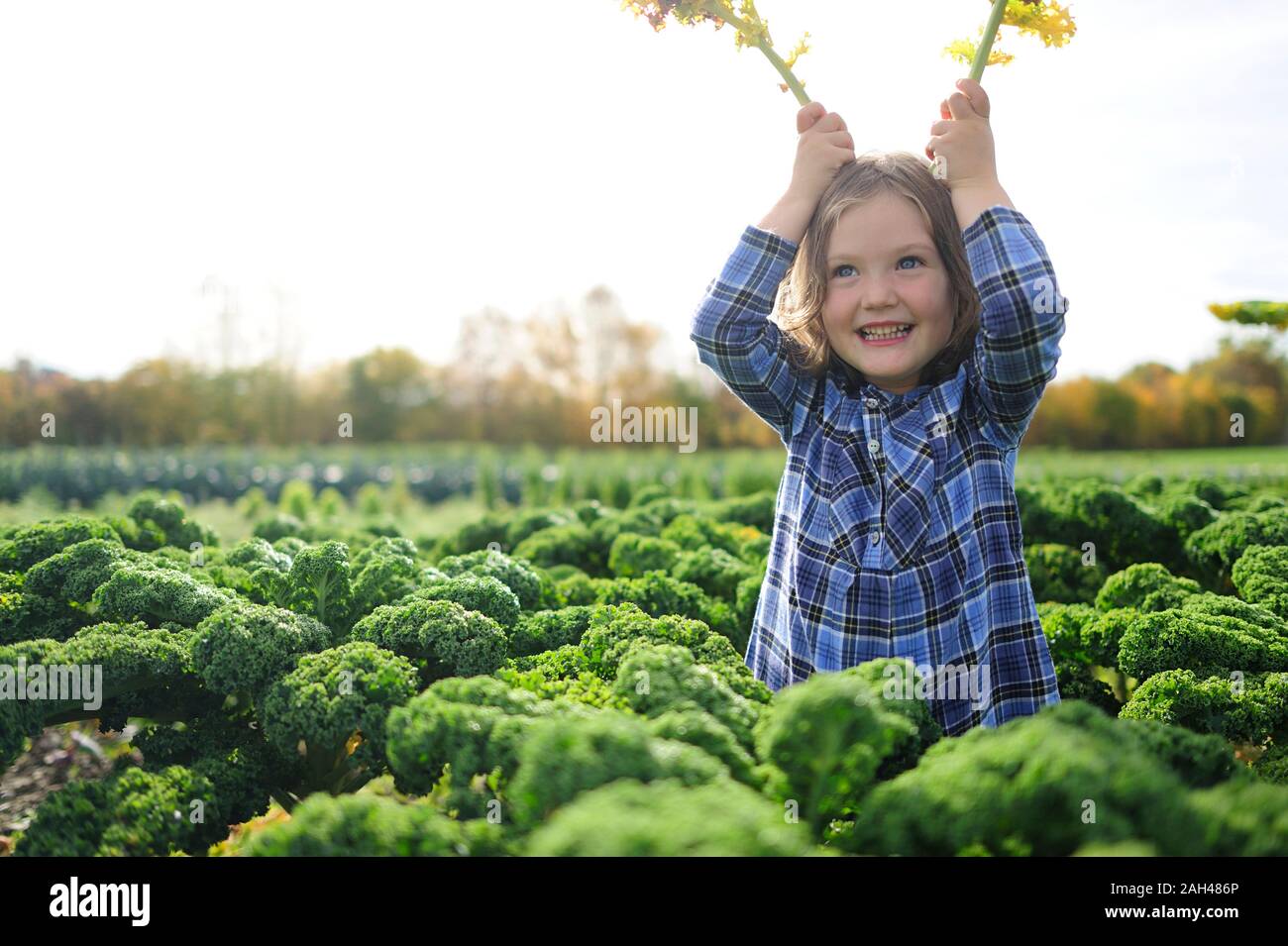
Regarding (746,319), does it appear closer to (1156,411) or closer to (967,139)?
(967,139)

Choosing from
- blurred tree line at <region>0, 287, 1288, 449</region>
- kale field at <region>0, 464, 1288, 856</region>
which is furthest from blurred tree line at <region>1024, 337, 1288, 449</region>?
kale field at <region>0, 464, 1288, 856</region>

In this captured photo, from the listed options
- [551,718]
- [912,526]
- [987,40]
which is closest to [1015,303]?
[912,526]

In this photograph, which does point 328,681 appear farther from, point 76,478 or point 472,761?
point 76,478

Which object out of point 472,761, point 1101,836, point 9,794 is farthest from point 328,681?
point 1101,836

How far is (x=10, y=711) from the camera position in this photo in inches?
91.3

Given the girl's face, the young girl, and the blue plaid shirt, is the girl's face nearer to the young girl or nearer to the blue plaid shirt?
the young girl

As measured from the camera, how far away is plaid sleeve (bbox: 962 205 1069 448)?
7.75 feet

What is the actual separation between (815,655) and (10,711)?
7.09 feet

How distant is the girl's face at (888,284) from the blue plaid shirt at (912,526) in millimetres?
139

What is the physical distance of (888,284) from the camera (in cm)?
260

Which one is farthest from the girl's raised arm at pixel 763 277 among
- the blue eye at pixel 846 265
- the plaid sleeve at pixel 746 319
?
the blue eye at pixel 846 265

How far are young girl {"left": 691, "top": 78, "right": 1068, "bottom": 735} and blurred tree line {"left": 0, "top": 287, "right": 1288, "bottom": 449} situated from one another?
75.3 feet

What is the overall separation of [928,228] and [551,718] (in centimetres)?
175

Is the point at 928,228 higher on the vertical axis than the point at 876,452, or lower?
higher
